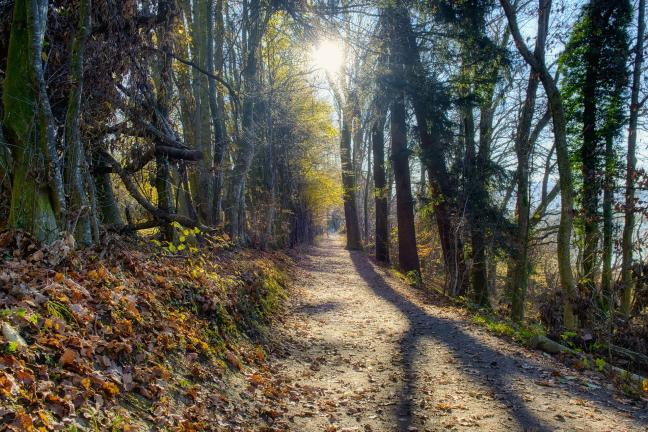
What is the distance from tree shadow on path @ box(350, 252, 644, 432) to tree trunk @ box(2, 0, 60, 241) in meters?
4.59

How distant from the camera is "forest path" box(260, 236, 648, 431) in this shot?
4.47 metres

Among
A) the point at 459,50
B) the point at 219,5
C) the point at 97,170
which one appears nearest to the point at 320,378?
the point at 97,170

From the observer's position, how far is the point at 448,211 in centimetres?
1290

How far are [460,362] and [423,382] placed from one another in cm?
103

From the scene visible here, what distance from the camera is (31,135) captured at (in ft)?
16.0

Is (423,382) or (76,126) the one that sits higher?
(76,126)

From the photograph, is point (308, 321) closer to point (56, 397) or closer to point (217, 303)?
point (217, 303)

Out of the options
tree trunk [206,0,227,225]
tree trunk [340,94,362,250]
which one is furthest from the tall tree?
tree trunk [340,94,362,250]

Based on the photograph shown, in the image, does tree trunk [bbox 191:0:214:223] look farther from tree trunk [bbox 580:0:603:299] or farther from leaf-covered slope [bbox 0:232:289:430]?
tree trunk [bbox 580:0:603:299]

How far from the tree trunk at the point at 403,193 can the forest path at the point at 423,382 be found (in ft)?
22.5

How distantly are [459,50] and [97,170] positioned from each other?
9197 mm

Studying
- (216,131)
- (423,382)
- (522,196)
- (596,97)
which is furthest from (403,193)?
(423,382)

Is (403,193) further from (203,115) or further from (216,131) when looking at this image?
(203,115)

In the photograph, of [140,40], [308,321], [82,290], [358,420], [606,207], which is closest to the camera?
[82,290]
